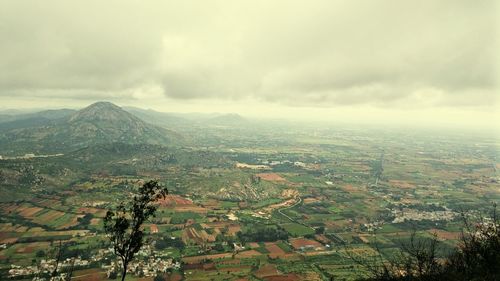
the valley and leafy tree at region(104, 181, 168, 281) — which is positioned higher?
leafy tree at region(104, 181, 168, 281)

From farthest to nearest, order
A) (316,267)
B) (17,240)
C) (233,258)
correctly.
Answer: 1. (17,240)
2. (233,258)
3. (316,267)

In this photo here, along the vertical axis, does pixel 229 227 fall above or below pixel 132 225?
below

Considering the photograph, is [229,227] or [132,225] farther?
[229,227]

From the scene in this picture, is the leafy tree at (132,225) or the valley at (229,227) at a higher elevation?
the leafy tree at (132,225)

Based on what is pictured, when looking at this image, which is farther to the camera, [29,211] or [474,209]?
[474,209]

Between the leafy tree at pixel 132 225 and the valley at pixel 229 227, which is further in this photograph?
the valley at pixel 229 227

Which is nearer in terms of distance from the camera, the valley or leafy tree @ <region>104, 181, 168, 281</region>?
leafy tree @ <region>104, 181, 168, 281</region>

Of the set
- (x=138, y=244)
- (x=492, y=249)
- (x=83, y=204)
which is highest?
(x=492, y=249)

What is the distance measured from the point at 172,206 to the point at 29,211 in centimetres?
5917

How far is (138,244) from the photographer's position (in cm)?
3619

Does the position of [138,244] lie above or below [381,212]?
above

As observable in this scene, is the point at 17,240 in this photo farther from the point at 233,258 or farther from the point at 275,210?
the point at 275,210

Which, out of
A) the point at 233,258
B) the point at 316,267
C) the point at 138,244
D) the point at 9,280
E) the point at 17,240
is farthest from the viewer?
the point at 17,240

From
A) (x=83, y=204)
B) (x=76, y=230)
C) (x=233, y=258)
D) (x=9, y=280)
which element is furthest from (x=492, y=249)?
(x=83, y=204)
